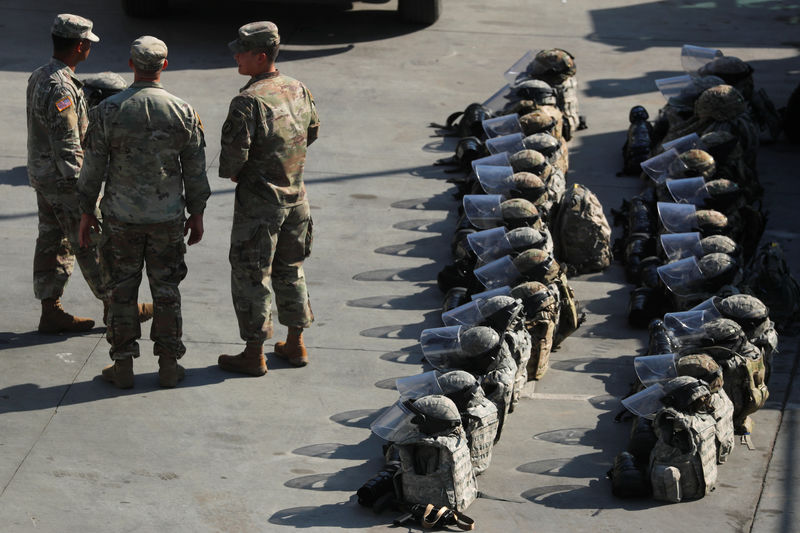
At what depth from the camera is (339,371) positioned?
25.7ft

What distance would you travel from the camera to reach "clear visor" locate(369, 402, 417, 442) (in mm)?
6355

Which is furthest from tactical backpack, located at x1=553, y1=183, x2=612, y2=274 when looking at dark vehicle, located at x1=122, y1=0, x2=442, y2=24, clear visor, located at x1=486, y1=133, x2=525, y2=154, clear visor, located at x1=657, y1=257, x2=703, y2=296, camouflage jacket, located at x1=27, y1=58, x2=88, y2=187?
dark vehicle, located at x1=122, y1=0, x2=442, y2=24

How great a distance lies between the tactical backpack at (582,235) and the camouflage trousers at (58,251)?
374 cm

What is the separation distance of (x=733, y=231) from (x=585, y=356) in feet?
6.81

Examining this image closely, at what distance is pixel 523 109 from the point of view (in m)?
11.5

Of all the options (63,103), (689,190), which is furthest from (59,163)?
(689,190)

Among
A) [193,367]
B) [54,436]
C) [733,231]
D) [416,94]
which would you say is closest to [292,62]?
[416,94]

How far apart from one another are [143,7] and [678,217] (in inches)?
331

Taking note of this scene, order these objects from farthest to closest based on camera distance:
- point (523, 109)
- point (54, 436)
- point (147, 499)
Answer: point (523, 109) < point (54, 436) < point (147, 499)

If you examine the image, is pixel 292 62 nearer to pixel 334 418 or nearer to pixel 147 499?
pixel 334 418

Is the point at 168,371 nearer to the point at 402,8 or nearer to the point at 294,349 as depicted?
the point at 294,349

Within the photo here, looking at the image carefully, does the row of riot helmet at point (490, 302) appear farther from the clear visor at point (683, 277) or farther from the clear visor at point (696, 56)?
the clear visor at point (696, 56)

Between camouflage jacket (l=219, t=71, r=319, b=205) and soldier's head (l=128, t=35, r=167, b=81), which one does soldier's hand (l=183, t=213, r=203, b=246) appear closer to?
camouflage jacket (l=219, t=71, r=319, b=205)

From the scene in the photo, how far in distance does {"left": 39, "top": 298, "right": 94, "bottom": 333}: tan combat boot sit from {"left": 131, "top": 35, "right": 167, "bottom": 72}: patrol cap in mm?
1901
